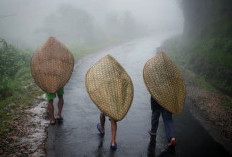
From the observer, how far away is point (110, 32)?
134 feet

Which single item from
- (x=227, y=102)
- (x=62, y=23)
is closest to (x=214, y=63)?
(x=227, y=102)

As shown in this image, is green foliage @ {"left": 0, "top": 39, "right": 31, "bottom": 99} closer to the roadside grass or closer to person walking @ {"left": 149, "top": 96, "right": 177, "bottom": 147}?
the roadside grass

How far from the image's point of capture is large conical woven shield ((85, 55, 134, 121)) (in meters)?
5.10

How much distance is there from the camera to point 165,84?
5363 millimetres

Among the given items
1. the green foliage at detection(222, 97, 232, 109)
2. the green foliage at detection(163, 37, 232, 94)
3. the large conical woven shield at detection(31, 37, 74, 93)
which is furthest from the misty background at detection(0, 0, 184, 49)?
the large conical woven shield at detection(31, 37, 74, 93)

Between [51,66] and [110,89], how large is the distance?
6.05 ft

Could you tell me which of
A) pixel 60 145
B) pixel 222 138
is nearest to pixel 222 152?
pixel 222 138

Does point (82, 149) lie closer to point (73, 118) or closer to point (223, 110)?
point (73, 118)

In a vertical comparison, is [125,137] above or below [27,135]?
below

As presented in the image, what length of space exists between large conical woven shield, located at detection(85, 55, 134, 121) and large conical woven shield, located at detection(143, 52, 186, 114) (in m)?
0.47

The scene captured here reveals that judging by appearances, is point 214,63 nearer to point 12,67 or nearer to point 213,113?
point 213,113

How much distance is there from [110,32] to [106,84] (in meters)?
36.3

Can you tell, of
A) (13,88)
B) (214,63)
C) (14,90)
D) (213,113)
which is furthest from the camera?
(214,63)

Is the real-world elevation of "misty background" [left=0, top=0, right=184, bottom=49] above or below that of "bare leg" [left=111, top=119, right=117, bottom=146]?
above
